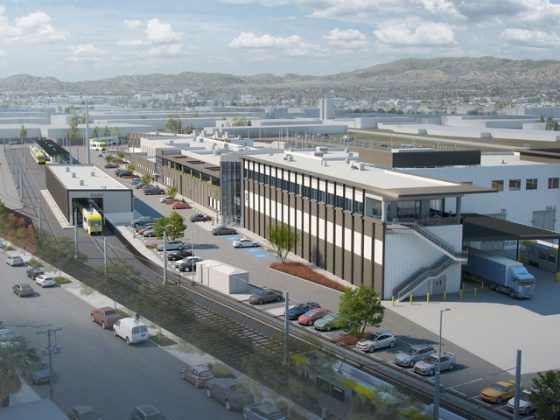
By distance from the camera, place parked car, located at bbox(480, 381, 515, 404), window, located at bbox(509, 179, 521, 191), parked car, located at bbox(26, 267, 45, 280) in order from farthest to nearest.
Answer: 1. window, located at bbox(509, 179, 521, 191)
2. parked car, located at bbox(26, 267, 45, 280)
3. parked car, located at bbox(480, 381, 515, 404)

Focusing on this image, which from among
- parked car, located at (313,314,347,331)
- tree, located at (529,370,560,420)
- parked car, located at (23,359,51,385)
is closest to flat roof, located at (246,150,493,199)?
parked car, located at (313,314,347,331)

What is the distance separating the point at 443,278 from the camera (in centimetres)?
3244

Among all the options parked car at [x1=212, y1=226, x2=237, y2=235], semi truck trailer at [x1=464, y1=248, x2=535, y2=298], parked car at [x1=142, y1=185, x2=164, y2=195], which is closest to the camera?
semi truck trailer at [x1=464, y1=248, x2=535, y2=298]

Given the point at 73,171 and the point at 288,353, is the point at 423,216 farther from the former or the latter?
the point at 73,171

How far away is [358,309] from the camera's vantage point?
992 inches

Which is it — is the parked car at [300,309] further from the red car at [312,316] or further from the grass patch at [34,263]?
the grass patch at [34,263]

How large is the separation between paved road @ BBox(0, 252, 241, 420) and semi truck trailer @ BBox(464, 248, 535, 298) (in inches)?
649

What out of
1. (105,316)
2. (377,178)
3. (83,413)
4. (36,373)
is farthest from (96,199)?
(83,413)

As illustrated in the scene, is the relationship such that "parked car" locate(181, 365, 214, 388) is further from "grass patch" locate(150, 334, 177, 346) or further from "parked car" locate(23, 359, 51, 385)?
"parked car" locate(23, 359, 51, 385)

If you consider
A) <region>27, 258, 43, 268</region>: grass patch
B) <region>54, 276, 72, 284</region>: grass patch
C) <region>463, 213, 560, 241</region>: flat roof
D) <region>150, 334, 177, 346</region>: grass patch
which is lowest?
<region>54, 276, 72, 284</region>: grass patch

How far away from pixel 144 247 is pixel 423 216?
1683cm

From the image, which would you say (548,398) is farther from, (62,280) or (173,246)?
(173,246)

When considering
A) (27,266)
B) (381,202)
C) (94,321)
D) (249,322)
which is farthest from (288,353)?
(27,266)

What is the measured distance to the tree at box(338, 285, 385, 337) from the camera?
82.5 feet
